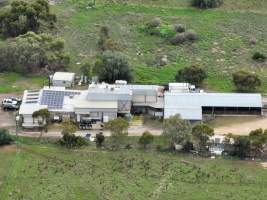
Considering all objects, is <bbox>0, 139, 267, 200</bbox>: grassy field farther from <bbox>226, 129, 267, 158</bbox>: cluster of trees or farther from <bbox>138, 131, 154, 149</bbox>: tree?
<bbox>226, 129, 267, 158</bbox>: cluster of trees

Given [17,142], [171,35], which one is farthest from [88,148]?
[171,35]

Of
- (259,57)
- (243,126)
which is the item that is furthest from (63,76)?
(259,57)

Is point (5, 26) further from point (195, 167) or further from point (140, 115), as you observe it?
point (195, 167)

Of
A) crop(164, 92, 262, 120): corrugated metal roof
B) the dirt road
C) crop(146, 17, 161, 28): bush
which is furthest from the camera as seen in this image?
crop(146, 17, 161, 28): bush

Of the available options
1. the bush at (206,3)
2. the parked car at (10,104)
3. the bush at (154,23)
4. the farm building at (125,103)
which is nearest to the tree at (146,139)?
the farm building at (125,103)

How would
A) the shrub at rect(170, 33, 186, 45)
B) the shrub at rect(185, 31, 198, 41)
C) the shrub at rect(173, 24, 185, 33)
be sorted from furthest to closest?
Result: the shrub at rect(173, 24, 185, 33) → the shrub at rect(185, 31, 198, 41) → the shrub at rect(170, 33, 186, 45)

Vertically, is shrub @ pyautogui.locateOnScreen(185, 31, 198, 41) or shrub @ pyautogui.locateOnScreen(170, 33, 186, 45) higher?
shrub @ pyautogui.locateOnScreen(185, 31, 198, 41)

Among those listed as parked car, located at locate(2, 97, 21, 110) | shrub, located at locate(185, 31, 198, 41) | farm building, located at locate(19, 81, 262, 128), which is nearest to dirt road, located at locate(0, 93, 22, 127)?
parked car, located at locate(2, 97, 21, 110)
